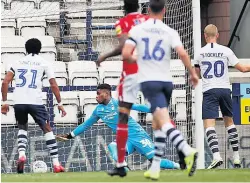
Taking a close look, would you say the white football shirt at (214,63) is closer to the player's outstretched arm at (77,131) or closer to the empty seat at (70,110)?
the player's outstretched arm at (77,131)

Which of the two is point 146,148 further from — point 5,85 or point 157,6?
point 157,6

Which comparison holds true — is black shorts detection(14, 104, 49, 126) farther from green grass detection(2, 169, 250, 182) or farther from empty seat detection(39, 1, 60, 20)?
empty seat detection(39, 1, 60, 20)

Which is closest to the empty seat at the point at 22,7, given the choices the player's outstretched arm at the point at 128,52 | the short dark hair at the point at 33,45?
the short dark hair at the point at 33,45

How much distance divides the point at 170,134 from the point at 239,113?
6420mm

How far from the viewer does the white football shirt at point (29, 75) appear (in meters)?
13.0

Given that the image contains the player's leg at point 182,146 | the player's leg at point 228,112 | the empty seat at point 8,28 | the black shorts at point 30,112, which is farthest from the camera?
the empty seat at point 8,28

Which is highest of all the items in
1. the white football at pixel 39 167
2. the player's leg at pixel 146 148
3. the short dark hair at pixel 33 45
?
the short dark hair at pixel 33 45

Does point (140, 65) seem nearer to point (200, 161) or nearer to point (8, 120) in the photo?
point (200, 161)

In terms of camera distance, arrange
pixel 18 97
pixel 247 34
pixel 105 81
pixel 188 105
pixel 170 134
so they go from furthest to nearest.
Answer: pixel 247 34 → pixel 105 81 → pixel 188 105 → pixel 18 97 → pixel 170 134

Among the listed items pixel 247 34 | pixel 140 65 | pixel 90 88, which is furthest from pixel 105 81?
pixel 140 65

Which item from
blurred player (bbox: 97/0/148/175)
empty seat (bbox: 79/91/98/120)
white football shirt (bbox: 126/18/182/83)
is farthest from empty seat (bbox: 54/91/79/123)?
white football shirt (bbox: 126/18/182/83)

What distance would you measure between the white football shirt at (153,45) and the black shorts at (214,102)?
3467 millimetres

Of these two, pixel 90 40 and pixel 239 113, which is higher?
pixel 90 40

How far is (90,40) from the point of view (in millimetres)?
17328
